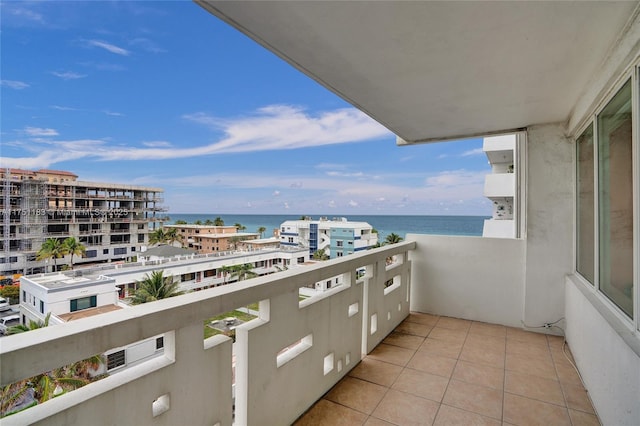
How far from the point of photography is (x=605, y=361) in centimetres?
186

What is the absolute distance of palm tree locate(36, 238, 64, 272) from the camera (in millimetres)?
5930

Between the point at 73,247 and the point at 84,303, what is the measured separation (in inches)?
190

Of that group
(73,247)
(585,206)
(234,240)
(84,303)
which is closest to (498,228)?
(585,206)

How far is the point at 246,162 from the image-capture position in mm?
51125

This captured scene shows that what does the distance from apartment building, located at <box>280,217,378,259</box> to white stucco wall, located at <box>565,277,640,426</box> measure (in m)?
7.99

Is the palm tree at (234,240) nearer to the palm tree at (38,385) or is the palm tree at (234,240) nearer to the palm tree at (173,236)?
the palm tree at (173,236)

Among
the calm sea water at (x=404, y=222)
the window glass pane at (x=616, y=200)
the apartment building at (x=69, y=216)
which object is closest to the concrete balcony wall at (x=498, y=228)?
the window glass pane at (x=616, y=200)

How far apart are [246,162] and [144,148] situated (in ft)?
A: 51.0

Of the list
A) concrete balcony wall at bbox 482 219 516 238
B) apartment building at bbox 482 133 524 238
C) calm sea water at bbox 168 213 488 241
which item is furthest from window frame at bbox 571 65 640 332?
calm sea water at bbox 168 213 488 241

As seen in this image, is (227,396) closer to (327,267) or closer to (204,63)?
(327,267)

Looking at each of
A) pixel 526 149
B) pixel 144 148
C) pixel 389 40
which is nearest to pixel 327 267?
pixel 389 40

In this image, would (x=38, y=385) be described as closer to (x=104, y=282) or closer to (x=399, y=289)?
(x=104, y=282)

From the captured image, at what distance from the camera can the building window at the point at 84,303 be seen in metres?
3.19

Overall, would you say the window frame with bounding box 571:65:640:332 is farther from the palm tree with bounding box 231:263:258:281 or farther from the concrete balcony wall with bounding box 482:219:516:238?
the palm tree with bounding box 231:263:258:281
